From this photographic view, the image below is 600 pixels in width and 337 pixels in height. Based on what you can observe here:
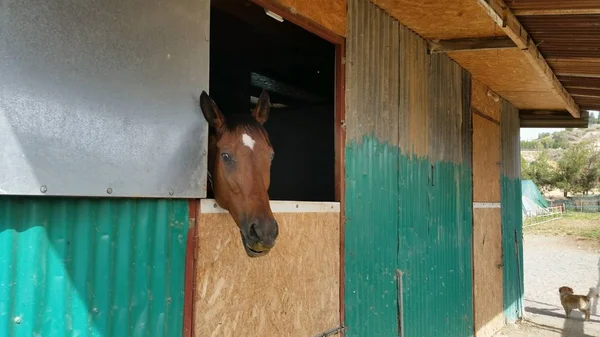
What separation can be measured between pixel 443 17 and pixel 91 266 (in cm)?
420

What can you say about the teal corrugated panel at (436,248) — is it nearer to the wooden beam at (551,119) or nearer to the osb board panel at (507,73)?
the osb board panel at (507,73)

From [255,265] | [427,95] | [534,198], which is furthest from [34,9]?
[534,198]

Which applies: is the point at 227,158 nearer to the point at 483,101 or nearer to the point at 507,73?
the point at 507,73

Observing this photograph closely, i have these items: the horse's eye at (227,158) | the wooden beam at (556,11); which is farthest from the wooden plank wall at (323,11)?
the wooden beam at (556,11)

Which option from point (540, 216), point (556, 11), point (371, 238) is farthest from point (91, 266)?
point (540, 216)

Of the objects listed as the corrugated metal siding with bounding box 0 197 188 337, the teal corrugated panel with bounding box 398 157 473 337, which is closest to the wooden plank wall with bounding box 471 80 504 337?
the teal corrugated panel with bounding box 398 157 473 337

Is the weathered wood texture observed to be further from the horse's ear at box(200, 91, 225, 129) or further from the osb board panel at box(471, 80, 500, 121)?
the horse's ear at box(200, 91, 225, 129)

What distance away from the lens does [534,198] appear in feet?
125

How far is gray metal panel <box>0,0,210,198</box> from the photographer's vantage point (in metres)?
1.74

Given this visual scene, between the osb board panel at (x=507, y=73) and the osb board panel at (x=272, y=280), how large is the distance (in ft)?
12.4

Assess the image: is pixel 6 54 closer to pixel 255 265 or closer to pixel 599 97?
pixel 255 265

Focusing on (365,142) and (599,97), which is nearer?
(365,142)

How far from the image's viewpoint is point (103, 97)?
6.68 ft

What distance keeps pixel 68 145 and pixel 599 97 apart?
9.11m
